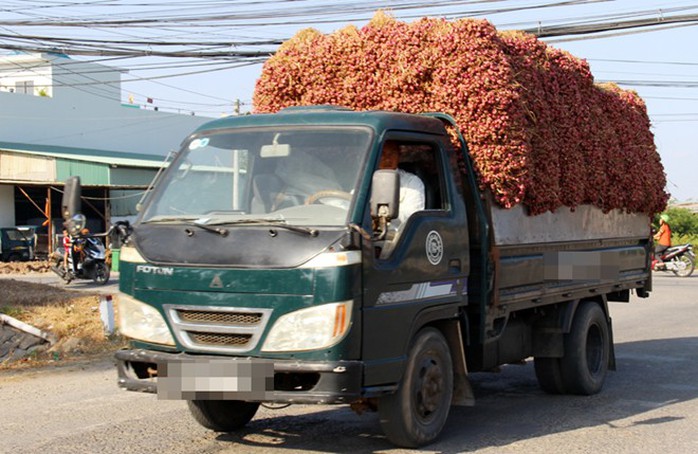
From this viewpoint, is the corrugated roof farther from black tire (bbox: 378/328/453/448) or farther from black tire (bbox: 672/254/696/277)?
black tire (bbox: 378/328/453/448)

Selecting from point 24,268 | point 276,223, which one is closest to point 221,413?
point 276,223

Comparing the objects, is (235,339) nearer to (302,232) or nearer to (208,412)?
(302,232)

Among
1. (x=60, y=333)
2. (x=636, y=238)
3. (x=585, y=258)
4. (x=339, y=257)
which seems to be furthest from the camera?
(x=60, y=333)

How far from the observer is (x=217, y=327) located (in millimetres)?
5695

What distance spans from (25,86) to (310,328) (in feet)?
176

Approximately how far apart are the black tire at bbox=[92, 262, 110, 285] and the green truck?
57.1 feet

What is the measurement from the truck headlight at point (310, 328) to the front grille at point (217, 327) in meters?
0.11

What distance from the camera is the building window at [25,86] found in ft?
180

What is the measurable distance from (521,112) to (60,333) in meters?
7.86

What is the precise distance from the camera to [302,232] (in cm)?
563

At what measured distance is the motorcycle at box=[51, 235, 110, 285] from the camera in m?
23.3

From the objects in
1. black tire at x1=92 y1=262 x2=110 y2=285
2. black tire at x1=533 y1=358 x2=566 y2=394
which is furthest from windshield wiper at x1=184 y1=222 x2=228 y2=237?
black tire at x1=92 y1=262 x2=110 y2=285

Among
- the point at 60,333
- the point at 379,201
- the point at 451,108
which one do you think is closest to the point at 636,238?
the point at 451,108

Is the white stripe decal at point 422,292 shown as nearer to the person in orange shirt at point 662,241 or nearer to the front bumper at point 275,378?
the front bumper at point 275,378
